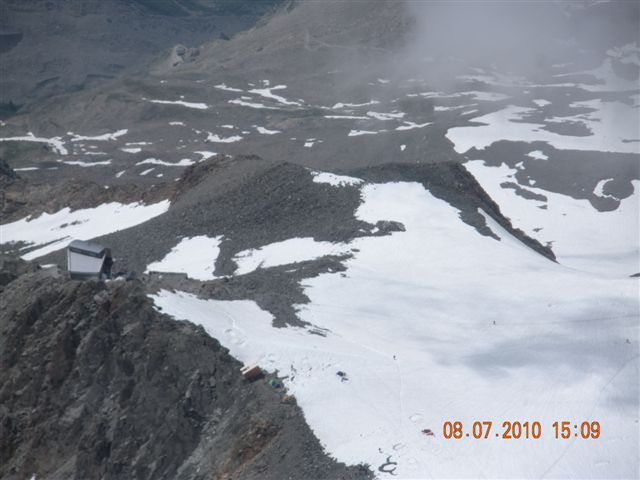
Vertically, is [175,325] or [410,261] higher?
[175,325]

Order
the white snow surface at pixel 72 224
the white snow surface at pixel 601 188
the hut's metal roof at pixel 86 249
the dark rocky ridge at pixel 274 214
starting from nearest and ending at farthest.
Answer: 1. the hut's metal roof at pixel 86 249
2. the dark rocky ridge at pixel 274 214
3. the white snow surface at pixel 72 224
4. the white snow surface at pixel 601 188

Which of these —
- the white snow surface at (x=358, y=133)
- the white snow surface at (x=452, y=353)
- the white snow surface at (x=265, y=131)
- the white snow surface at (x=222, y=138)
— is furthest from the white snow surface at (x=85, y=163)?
the white snow surface at (x=452, y=353)

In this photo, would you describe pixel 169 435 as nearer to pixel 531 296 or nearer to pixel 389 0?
pixel 531 296

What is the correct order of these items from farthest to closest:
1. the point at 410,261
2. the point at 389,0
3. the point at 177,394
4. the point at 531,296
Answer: the point at 389,0, the point at 410,261, the point at 531,296, the point at 177,394

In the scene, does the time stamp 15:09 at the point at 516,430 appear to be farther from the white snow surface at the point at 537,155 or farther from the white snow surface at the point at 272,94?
the white snow surface at the point at 272,94

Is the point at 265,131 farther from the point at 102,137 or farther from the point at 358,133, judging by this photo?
the point at 102,137

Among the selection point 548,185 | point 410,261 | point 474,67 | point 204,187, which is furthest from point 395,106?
point 410,261
